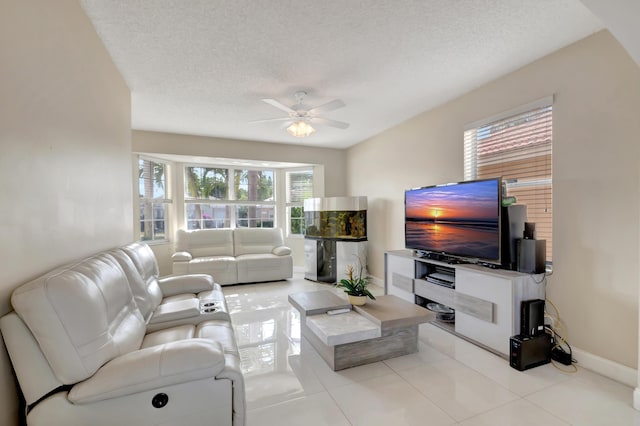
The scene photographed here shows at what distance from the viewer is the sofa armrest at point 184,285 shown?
2.65 m

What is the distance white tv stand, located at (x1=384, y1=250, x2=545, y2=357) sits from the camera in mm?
2219

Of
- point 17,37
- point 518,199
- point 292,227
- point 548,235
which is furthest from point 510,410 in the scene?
→ point 292,227

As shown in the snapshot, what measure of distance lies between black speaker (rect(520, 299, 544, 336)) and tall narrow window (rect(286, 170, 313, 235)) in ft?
14.2

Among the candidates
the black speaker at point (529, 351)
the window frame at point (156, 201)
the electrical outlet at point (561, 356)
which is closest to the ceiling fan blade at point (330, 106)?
the black speaker at point (529, 351)

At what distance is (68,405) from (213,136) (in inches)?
167

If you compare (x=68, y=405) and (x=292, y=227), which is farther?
(x=292, y=227)

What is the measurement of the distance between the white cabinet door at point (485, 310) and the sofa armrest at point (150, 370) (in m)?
2.18

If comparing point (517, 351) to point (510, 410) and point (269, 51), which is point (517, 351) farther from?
point (269, 51)

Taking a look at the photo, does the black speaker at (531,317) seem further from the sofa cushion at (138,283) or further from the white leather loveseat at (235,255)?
the white leather loveseat at (235,255)

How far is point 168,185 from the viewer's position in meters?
5.09

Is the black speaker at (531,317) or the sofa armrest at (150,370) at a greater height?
the sofa armrest at (150,370)

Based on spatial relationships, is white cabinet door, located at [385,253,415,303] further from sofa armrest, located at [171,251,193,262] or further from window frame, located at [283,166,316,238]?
sofa armrest, located at [171,251,193,262]

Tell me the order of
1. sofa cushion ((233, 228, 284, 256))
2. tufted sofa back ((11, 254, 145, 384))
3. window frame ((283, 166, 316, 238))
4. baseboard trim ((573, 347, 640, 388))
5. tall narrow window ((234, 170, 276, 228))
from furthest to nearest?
window frame ((283, 166, 316, 238)) → tall narrow window ((234, 170, 276, 228)) → sofa cushion ((233, 228, 284, 256)) → baseboard trim ((573, 347, 640, 388)) → tufted sofa back ((11, 254, 145, 384))

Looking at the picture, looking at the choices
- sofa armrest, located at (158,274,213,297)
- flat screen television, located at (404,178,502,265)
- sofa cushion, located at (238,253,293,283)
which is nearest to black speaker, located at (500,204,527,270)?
flat screen television, located at (404,178,502,265)
